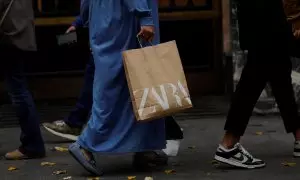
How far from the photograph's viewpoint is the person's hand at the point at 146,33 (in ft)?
18.8

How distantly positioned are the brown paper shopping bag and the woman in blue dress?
0.21 meters

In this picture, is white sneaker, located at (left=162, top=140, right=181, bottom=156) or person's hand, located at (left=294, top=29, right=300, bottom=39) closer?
person's hand, located at (left=294, top=29, right=300, bottom=39)

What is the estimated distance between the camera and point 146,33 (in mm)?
5738

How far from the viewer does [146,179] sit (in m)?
5.91

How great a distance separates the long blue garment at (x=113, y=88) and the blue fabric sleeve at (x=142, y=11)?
0.08 m

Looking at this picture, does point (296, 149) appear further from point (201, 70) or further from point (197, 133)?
point (201, 70)

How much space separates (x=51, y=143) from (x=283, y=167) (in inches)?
90.9

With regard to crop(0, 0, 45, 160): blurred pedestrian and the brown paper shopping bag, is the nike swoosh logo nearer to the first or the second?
the brown paper shopping bag

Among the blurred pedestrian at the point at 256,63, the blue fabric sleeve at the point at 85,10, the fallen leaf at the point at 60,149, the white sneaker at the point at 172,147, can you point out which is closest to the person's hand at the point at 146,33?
the blue fabric sleeve at the point at 85,10

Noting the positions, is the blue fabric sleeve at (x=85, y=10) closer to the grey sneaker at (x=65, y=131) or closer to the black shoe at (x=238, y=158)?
the grey sneaker at (x=65, y=131)

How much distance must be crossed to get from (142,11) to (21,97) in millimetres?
1508

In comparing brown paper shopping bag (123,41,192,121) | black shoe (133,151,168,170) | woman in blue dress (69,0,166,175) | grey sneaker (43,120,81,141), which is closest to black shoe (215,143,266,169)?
black shoe (133,151,168,170)

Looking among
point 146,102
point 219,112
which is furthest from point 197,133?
point 146,102

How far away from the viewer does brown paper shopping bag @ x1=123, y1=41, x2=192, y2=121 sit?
5.60 m
